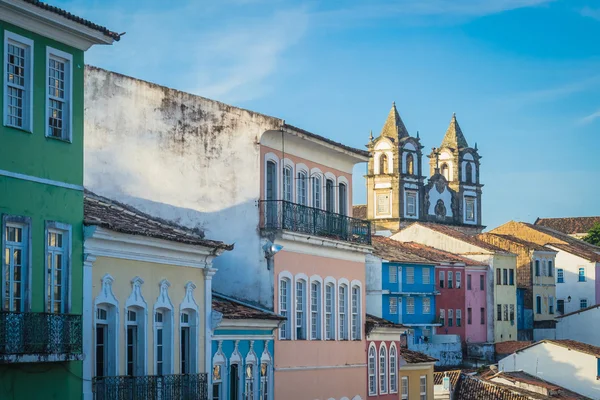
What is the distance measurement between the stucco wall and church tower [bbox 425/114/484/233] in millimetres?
113660

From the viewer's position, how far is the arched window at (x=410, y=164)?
461 ft

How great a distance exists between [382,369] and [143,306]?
18.5 metres

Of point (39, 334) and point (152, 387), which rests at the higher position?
point (39, 334)

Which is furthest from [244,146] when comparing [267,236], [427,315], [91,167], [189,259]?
[427,315]

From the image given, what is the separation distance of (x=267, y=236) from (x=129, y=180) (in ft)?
14.6

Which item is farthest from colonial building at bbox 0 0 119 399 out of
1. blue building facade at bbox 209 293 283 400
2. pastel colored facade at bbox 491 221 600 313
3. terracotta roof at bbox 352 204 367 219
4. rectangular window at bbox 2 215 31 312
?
terracotta roof at bbox 352 204 367 219

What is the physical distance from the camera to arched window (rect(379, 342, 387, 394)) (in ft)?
146

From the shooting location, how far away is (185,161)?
117 ft

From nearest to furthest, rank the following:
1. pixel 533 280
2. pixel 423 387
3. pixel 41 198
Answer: pixel 41 198 < pixel 423 387 < pixel 533 280

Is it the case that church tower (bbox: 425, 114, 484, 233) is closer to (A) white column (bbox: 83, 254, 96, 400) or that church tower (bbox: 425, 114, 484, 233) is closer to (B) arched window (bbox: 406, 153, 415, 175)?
(B) arched window (bbox: 406, 153, 415, 175)

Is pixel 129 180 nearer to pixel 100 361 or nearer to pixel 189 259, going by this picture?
pixel 189 259

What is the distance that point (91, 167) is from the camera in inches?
1307

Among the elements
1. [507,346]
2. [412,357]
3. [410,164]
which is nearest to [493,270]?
[507,346]

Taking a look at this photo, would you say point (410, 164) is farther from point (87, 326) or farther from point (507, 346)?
point (87, 326)
